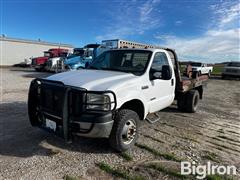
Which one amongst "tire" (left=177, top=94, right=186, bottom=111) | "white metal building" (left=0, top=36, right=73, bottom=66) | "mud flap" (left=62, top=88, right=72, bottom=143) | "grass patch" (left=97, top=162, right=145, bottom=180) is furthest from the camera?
"white metal building" (left=0, top=36, right=73, bottom=66)

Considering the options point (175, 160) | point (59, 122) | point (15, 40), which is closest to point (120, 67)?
point (59, 122)

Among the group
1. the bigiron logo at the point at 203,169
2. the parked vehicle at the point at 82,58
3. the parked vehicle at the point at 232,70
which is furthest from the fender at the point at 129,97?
the parked vehicle at the point at 232,70

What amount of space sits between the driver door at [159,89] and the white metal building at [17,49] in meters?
30.0

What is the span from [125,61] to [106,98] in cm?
170

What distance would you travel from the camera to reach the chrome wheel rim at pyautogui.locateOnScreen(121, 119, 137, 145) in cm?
366

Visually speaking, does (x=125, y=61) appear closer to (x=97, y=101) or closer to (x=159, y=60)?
(x=159, y=60)

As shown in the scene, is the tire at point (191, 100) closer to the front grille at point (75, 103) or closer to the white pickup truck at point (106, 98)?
the white pickup truck at point (106, 98)

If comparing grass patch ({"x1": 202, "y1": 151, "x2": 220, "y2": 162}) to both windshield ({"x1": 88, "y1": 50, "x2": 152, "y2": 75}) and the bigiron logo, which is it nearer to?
the bigiron logo

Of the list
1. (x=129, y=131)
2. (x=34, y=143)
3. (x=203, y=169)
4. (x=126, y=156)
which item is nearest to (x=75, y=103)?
(x=129, y=131)

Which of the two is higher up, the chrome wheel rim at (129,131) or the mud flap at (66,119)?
the mud flap at (66,119)

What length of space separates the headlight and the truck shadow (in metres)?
1.02

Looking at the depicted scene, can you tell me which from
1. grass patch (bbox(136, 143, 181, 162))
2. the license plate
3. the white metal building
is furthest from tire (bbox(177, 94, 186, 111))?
the white metal building

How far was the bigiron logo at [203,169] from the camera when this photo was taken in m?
3.20

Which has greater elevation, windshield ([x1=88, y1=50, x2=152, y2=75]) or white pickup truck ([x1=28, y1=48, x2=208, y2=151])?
windshield ([x1=88, y1=50, x2=152, y2=75])
